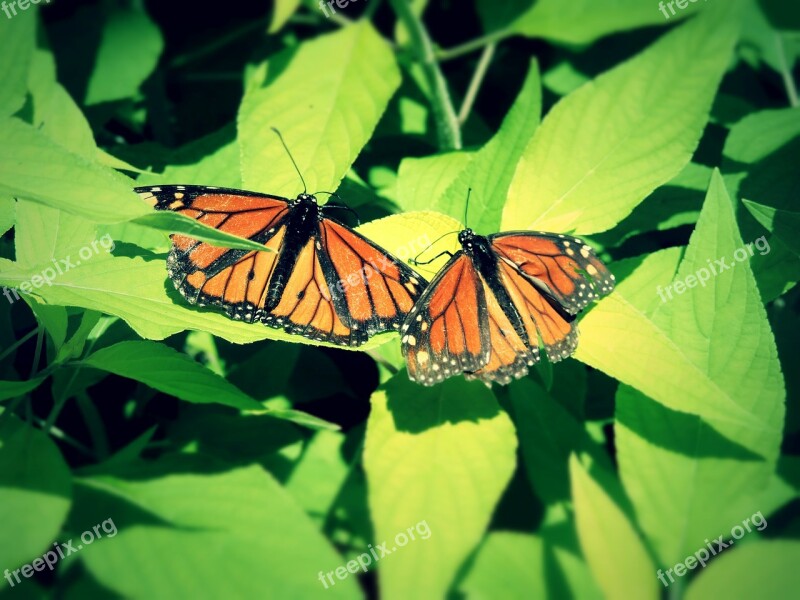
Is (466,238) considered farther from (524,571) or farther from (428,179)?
(524,571)

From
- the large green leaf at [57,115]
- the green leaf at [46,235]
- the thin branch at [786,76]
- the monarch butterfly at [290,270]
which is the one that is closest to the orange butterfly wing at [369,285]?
the monarch butterfly at [290,270]

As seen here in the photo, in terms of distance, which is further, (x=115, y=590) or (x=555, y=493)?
(x=555, y=493)

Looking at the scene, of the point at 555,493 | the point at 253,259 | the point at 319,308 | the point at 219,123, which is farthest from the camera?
the point at 219,123

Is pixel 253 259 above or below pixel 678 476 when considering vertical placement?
above

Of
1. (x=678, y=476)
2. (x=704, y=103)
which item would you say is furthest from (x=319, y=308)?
(x=704, y=103)

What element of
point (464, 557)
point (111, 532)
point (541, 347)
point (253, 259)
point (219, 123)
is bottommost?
point (464, 557)

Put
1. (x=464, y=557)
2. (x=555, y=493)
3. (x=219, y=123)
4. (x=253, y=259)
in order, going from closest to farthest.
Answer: (x=464, y=557)
(x=555, y=493)
(x=253, y=259)
(x=219, y=123)

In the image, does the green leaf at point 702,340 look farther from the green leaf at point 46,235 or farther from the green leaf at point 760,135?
the green leaf at point 46,235

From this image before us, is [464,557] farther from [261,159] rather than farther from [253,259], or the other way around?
[261,159]
